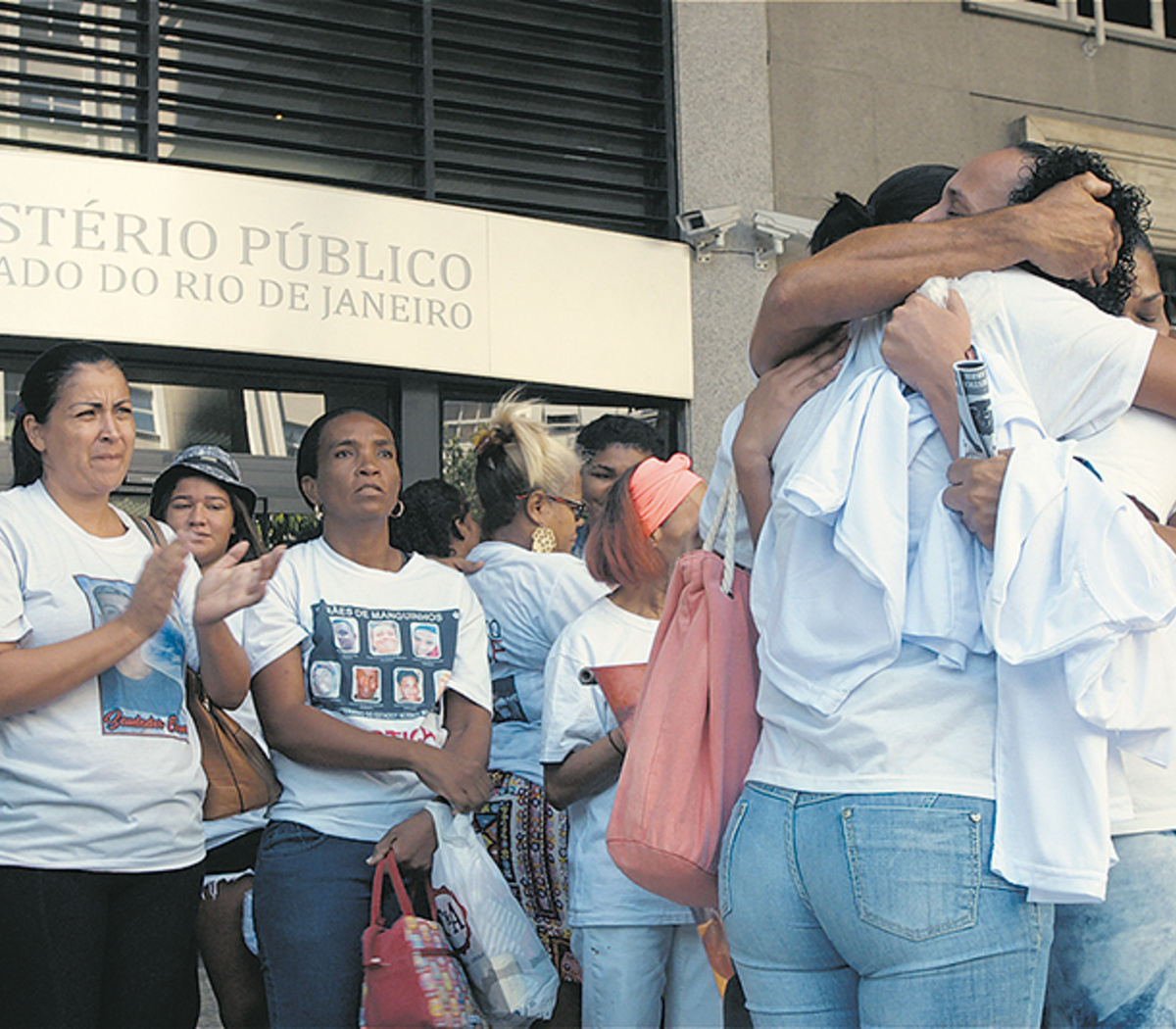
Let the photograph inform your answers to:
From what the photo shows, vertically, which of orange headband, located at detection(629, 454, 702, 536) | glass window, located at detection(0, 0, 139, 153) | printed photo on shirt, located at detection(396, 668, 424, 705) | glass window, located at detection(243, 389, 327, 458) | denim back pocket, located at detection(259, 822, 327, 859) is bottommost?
denim back pocket, located at detection(259, 822, 327, 859)

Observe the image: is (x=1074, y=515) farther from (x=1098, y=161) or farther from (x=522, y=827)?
(x=522, y=827)

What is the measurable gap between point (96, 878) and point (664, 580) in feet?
5.62

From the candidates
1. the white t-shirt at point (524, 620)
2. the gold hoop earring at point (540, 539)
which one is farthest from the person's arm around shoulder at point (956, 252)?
the gold hoop earring at point (540, 539)

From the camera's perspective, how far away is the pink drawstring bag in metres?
1.86

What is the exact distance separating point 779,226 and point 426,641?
4.56m

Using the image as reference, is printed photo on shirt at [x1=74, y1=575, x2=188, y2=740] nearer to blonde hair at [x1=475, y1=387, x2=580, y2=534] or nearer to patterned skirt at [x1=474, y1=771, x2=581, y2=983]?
patterned skirt at [x1=474, y1=771, x2=581, y2=983]

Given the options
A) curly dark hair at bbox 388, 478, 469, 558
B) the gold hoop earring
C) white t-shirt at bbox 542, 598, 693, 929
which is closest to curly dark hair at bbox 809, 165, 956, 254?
white t-shirt at bbox 542, 598, 693, 929

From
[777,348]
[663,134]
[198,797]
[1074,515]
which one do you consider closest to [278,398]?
[663,134]

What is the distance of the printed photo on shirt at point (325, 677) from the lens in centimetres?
364

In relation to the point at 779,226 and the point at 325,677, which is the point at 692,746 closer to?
the point at 325,677

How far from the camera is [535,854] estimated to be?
12.9 feet

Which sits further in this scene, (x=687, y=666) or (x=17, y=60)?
(x=17, y=60)

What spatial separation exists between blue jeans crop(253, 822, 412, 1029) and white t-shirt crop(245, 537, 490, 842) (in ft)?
0.23

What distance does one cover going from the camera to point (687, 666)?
1.93 metres
